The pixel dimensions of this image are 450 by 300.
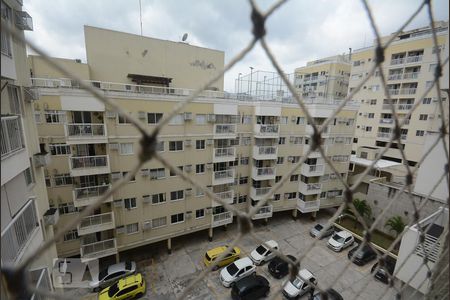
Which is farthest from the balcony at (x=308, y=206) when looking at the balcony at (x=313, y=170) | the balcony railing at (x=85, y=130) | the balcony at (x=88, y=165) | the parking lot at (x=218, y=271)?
the balcony railing at (x=85, y=130)

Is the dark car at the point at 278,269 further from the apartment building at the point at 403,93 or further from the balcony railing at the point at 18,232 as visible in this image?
the apartment building at the point at 403,93

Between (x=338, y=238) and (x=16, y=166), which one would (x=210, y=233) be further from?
(x=16, y=166)

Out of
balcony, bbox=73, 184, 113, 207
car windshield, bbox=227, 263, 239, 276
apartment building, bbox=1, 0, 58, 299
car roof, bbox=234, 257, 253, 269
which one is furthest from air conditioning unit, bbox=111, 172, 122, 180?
car roof, bbox=234, 257, 253, 269

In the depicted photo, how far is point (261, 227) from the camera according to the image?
31.7 feet

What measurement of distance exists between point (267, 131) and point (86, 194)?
247 inches

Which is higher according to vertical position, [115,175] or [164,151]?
[164,151]

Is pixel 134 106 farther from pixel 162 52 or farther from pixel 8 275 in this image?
pixel 8 275

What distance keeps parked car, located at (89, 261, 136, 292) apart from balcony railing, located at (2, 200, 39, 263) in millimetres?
4683

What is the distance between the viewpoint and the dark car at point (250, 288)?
596 centimetres

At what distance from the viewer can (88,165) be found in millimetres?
6023

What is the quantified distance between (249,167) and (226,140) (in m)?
1.79

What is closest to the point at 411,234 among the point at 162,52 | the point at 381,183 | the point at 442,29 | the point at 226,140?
the point at 226,140

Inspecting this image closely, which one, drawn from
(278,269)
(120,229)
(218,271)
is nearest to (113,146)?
(120,229)

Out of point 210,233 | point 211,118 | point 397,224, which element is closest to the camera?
point 211,118
